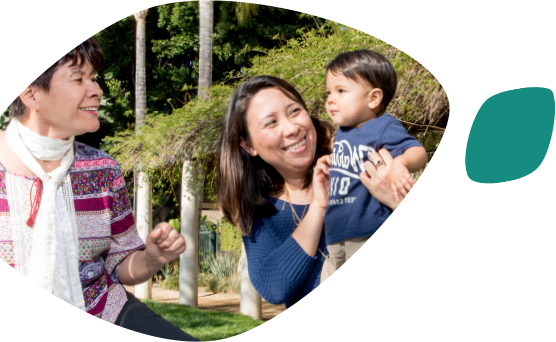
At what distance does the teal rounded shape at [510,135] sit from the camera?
8.88 feet

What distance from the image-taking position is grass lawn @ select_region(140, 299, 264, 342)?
2648 mm

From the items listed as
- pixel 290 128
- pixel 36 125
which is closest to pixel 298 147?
pixel 290 128

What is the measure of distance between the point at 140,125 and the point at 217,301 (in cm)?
Result: 88

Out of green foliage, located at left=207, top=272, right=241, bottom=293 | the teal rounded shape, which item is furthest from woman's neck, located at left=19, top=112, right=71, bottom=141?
the teal rounded shape

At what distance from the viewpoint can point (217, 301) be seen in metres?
2.65

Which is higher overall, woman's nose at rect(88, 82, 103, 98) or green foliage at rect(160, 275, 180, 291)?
woman's nose at rect(88, 82, 103, 98)

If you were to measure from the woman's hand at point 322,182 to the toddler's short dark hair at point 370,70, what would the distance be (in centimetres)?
31

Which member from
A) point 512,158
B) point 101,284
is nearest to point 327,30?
point 512,158

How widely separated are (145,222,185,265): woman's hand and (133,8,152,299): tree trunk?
45mm

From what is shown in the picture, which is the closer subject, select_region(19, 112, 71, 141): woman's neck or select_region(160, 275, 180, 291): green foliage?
select_region(19, 112, 71, 141): woman's neck

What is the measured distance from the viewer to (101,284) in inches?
102

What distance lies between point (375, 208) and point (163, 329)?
1.11 meters

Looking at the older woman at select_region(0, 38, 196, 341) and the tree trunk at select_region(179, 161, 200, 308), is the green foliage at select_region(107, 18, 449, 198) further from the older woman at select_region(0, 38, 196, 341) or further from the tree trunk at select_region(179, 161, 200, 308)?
the older woman at select_region(0, 38, 196, 341)

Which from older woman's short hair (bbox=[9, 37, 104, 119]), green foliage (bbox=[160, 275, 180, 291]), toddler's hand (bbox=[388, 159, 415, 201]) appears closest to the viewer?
toddler's hand (bbox=[388, 159, 415, 201])
